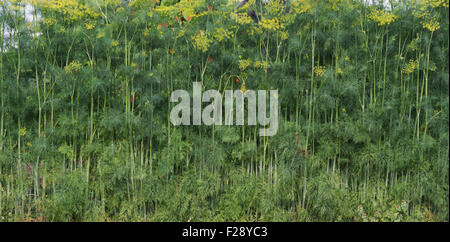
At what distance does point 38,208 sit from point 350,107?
439 centimetres

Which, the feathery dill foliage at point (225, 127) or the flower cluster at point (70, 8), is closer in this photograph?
the feathery dill foliage at point (225, 127)

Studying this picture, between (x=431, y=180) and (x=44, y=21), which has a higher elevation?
(x=44, y=21)

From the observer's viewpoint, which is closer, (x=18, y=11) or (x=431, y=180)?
(x=431, y=180)

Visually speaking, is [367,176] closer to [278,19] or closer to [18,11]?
[278,19]

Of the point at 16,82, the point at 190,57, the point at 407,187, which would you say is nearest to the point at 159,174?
the point at 190,57

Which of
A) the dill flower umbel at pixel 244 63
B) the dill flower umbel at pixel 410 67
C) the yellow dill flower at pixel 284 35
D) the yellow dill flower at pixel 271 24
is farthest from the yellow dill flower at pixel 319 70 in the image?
the dill flower umbel at pixel 410 67

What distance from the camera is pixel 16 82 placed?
527 centimetres

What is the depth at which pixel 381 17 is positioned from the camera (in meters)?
5.01

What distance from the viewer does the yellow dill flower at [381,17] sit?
4.99 meters

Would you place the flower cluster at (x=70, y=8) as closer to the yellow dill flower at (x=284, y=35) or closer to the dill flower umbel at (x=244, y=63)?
the dill flower umbel at (x=244, y=63)

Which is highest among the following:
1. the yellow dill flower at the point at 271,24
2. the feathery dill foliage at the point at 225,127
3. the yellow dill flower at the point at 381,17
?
the yellow dill flower at the point at 381,17

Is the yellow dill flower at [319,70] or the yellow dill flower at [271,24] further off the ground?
the yellow dill flower at [271,24]

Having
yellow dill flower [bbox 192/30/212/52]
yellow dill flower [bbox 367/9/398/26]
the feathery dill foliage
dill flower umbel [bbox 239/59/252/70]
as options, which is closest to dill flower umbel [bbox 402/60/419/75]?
the feathery dill foliage

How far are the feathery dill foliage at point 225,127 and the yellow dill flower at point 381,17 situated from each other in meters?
0.04
